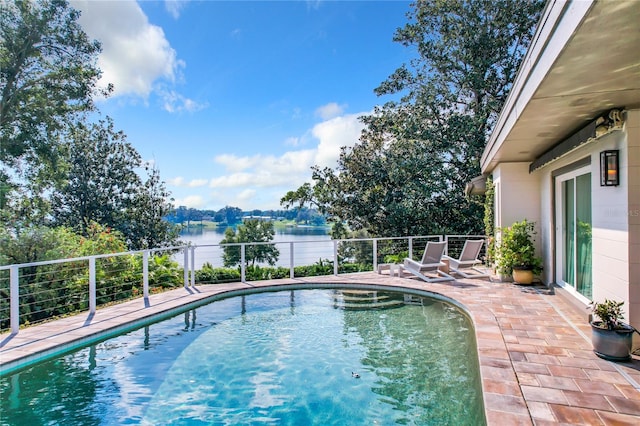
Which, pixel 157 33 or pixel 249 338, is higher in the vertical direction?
pixel 157 33

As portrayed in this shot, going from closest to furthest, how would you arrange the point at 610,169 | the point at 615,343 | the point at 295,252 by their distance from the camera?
the point at 615,343 < the point at 610,169 < the point at 295,252

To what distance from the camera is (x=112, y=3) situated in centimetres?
1023

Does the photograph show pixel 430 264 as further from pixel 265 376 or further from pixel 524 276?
pixel 265 376

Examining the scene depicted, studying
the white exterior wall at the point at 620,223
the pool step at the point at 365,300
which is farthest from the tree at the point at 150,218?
the white exterior wall at the point at 620,223

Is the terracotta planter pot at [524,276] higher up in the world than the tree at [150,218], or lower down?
lower down

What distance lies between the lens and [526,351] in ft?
13.9

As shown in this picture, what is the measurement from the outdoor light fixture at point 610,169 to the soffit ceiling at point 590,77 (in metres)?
0.52

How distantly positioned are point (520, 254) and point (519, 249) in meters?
0.13

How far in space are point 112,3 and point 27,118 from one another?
6529 mm

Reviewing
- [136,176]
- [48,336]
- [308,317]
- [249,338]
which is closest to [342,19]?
[308,317]

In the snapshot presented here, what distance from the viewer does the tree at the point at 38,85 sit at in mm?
13344

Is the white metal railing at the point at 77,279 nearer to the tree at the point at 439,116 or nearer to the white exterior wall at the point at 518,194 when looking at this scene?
the white exterior wall at the point at 518,194

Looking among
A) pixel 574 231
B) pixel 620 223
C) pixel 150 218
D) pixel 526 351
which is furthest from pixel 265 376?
pixel 150 218

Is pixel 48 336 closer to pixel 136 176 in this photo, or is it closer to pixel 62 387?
pixel 62 387
